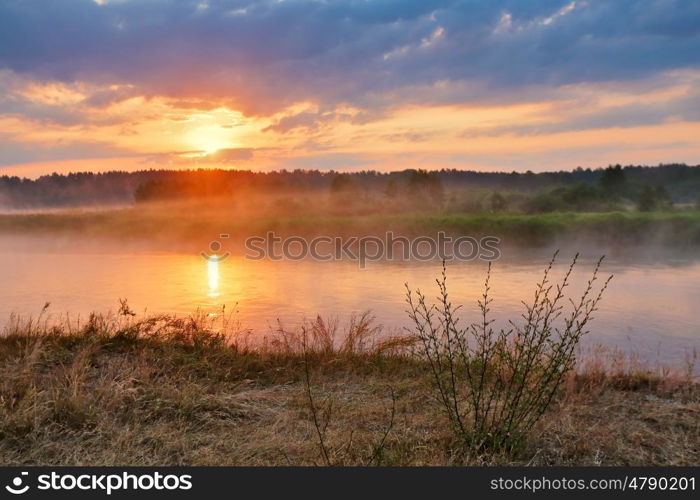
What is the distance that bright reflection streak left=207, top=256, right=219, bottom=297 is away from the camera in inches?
933

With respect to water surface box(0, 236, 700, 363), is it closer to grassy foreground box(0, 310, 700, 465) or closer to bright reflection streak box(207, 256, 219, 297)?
bright reflection streak box(207, 256, 219, 297)

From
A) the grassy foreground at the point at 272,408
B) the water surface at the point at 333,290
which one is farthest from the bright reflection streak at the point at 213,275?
the grassy foreground at the point at 272,408

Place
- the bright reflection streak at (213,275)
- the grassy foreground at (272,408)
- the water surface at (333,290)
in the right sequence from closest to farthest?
the grassy foreground at (272,408), the water surface at (333,290), the bright reflection streak at (213,275)

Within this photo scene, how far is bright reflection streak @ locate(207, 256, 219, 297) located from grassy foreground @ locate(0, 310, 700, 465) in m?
12.4

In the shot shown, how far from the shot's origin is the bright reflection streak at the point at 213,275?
77.8 feet

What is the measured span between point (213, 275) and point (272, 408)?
2332cm

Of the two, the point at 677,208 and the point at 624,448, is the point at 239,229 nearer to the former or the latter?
the point at 677,208

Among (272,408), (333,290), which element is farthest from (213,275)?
(272,408)

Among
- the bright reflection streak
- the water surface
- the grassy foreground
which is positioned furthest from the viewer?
the bright reflection streak

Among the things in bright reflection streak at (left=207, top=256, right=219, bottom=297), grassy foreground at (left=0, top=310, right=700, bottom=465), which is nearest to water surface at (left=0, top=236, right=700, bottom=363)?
bright reflection streak at (left=207, top=256, right=219, bottom=297)

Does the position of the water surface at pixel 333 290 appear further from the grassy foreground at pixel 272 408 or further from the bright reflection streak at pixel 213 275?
the grassy foreground at pixel 272 408

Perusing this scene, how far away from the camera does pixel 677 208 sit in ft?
200

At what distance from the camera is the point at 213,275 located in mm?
30469

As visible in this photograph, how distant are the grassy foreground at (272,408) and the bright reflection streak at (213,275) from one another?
12.4 metres
